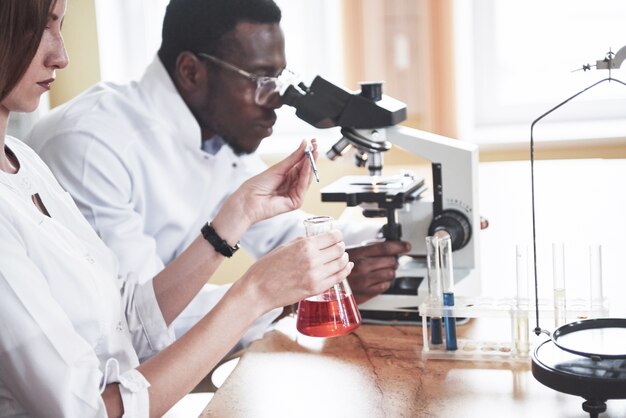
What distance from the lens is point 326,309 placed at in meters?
1.38

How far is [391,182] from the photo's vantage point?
1742 millimetres

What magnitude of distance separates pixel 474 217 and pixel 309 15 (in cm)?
229

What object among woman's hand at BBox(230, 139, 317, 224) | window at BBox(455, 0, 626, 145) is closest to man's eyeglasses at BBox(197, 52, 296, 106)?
woman's hand at BBox(230, 139, 317, 224)

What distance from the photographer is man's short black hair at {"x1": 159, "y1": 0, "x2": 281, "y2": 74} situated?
2166 millimetres

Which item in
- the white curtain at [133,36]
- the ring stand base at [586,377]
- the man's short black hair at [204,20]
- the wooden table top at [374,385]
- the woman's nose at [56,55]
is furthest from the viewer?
the white curtain at [133,36]

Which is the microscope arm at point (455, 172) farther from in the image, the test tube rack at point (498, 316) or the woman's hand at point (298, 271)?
the woman's hand at point (298, 271)

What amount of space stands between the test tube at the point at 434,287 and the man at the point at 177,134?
0.65 m

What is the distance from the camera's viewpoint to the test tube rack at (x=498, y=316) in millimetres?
1370

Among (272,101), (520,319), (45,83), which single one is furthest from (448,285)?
(272,101)

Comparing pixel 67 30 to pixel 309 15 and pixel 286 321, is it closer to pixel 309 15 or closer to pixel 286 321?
pixel 309 15

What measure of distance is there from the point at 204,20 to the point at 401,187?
803 mm

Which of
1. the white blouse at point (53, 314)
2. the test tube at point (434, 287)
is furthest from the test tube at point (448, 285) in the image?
the white blouse at point (53, 314)

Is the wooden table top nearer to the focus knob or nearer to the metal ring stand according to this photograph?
the metal ring stand

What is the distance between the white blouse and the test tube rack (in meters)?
0.49
